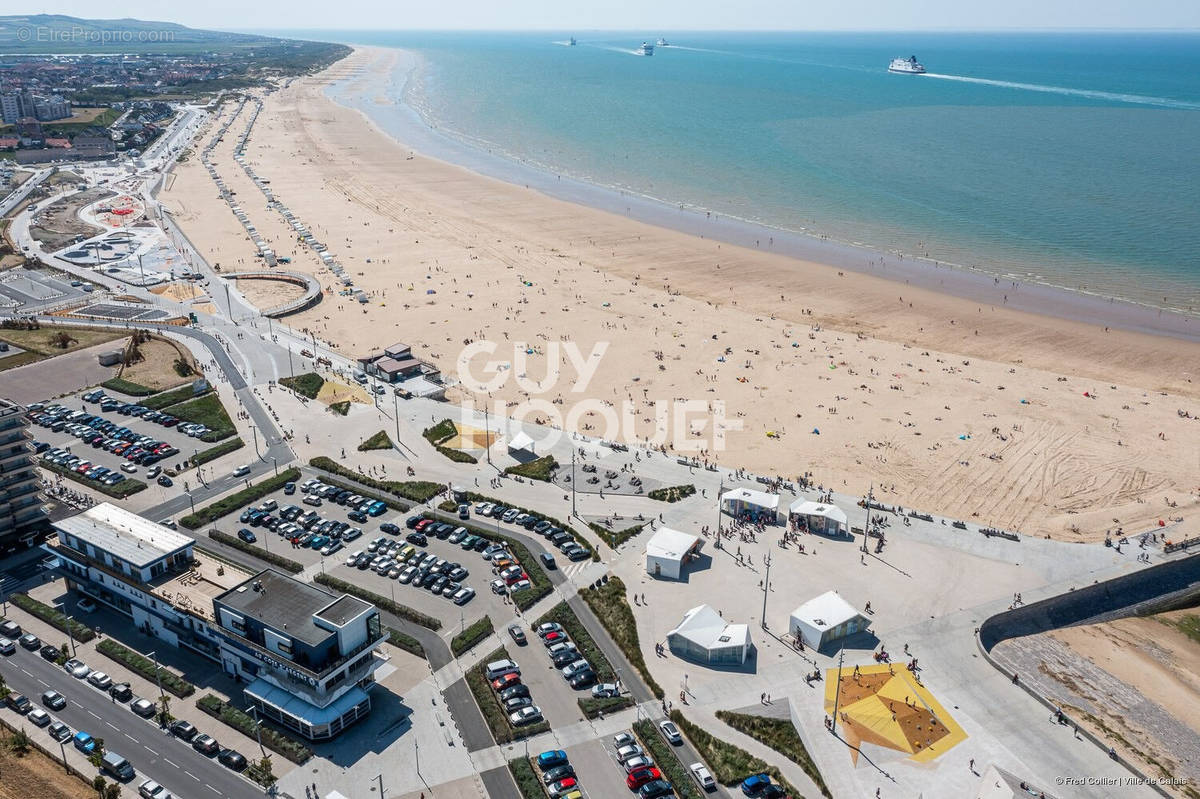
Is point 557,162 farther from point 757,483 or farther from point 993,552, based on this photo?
point 993,552

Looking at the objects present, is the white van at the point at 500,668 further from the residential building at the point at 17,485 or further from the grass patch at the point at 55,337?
the grass patch at the point at 55,337

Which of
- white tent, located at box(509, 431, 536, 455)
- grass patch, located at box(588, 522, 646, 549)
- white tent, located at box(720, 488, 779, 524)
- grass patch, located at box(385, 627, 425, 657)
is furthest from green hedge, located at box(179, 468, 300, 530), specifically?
white tent, located at box(720, 488, 779, 524)

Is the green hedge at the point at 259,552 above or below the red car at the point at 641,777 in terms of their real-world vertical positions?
above

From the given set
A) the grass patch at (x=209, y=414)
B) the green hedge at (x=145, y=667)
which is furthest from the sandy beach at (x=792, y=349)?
the green hedge at (x=145, y=667)

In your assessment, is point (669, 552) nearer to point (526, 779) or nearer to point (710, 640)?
point (710, 640)

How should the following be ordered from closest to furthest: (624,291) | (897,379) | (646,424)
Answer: (646,424) → (897,379) → (624,291)

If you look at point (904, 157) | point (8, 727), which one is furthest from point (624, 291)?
point (904, 157)
